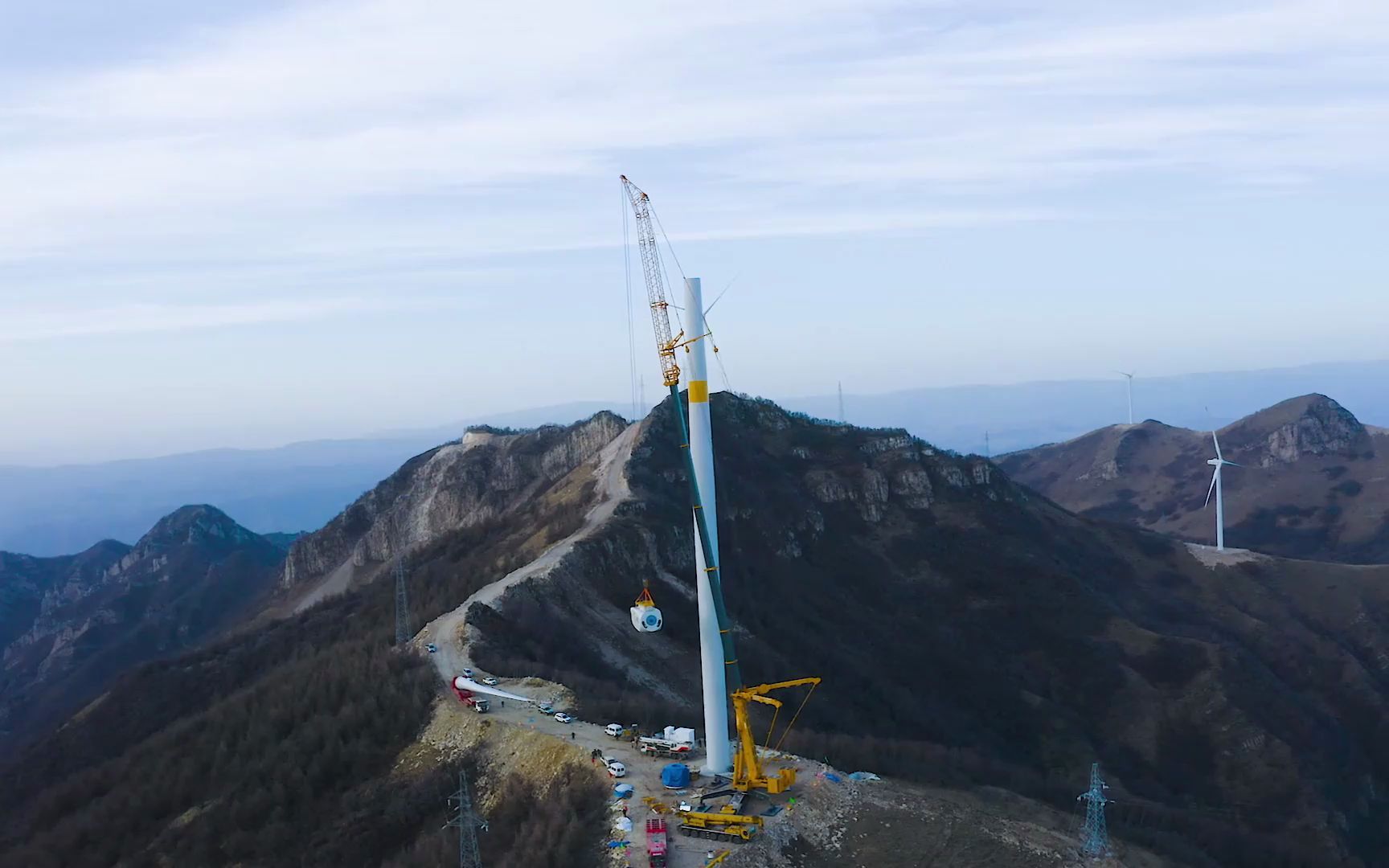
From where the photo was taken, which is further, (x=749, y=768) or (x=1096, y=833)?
(x=749, y=768)

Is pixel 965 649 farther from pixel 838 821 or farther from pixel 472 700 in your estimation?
pixel 838 821

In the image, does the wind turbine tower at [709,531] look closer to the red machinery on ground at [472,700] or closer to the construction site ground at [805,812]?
the construction site ground at [805,812]

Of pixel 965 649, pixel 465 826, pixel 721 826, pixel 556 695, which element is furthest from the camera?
pixel 965 649

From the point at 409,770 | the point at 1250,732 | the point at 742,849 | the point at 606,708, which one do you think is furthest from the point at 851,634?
the point at 742,849

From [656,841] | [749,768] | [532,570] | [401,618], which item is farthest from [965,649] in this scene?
[656,841]

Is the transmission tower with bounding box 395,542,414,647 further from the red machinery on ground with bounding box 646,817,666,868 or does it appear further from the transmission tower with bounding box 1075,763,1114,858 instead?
the transmission tower with bounding box 1075,763,1114,858

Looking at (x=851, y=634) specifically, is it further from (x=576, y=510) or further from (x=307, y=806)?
(x=307, y=806)

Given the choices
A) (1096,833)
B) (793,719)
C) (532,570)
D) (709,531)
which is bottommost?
(793,719)
